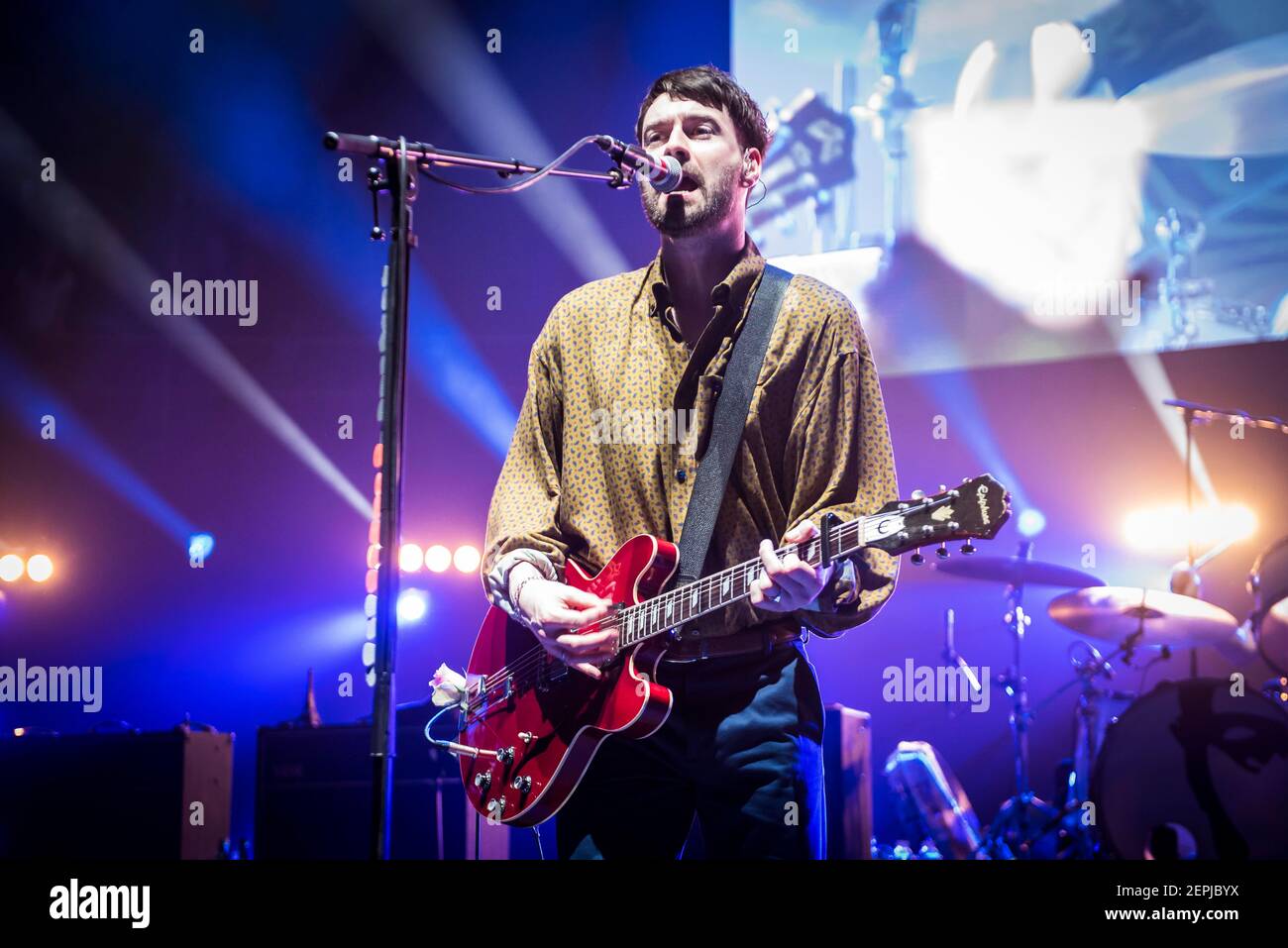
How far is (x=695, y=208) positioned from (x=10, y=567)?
5.60 metres

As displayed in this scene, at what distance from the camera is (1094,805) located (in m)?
4.91

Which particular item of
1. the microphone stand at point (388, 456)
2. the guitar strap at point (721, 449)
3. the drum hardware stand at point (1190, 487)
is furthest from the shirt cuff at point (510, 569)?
the drum hardware stand at point (1190, 487)

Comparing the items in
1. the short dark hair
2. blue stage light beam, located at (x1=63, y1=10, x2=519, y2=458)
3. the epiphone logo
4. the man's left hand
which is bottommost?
the man's left hand

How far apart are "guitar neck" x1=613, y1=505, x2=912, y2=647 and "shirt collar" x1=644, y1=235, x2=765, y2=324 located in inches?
26.1

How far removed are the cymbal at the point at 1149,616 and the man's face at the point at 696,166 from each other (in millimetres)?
2956

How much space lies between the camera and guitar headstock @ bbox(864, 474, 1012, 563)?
2387mm

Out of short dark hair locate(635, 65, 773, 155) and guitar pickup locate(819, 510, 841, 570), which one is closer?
guitar pickup locate(819, 510, 841, 570)

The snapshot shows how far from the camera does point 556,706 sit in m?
2.68

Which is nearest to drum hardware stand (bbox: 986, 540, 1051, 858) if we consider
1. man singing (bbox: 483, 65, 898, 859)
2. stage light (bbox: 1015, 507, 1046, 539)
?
stage light (bbox: 1015, 507, 1046, 539)

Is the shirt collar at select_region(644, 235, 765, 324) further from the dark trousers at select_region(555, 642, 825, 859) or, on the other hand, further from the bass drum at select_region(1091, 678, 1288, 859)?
the bass drum at select_region(1091, 678, 1288, 859)

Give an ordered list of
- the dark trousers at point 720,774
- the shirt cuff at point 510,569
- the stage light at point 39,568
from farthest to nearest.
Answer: the stage light at point 39,568 → the shirt cuff at point 510,569 → the dark trousers at point 720,774

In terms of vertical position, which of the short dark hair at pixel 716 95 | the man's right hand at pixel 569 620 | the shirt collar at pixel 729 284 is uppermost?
the short dark hair at pixel 716 95

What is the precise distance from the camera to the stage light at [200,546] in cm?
664

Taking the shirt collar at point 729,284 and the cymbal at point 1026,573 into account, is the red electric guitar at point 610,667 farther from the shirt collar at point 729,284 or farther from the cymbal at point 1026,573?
the cymbal at point 1026,573
